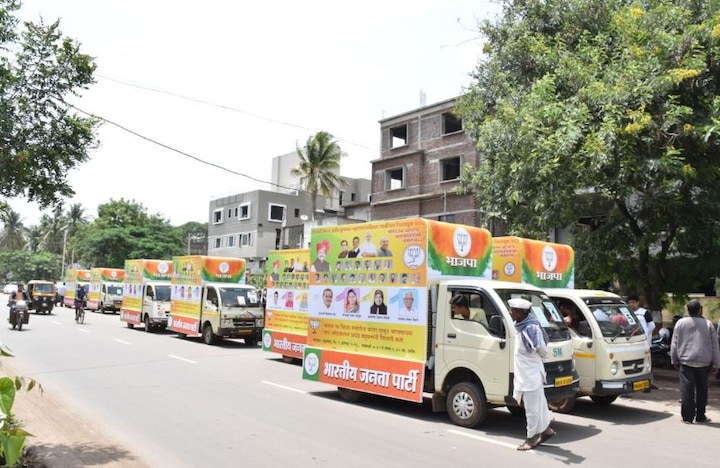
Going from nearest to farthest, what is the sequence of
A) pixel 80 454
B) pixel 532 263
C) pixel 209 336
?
pixel 80 454 < pixel 532 263 < pixel 209 336

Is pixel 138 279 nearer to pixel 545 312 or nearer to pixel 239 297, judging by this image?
pixel 239 297

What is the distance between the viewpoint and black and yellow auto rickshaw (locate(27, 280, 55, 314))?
3222 centimetres

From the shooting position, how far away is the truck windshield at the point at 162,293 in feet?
79.0

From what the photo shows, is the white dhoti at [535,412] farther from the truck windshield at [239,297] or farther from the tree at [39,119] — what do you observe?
the truck windshield at [239,297]

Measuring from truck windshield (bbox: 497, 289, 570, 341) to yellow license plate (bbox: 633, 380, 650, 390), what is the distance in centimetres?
175

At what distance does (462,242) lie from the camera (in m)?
Answer: 9.39

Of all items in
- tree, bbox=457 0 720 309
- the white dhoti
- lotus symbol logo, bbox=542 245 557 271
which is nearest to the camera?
the white dhoti

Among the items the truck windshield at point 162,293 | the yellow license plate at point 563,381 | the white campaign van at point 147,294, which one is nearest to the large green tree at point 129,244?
the white campaign van at point 147,294

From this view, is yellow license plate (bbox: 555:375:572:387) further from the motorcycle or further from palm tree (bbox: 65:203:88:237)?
palm tree (bbox: 65:203:88:237)

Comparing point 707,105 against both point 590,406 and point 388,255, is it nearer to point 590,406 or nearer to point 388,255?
point 590,406

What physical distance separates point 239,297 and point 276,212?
98.0 feet

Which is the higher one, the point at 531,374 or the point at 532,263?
the point at 532,263

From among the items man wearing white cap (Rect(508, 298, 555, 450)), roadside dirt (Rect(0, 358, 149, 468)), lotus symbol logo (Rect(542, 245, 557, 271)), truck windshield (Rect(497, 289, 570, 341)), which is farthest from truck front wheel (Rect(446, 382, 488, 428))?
roadside dirt (Rect(0, 358, 149, 468))

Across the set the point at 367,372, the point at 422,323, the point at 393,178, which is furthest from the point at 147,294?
the point at 422,323
